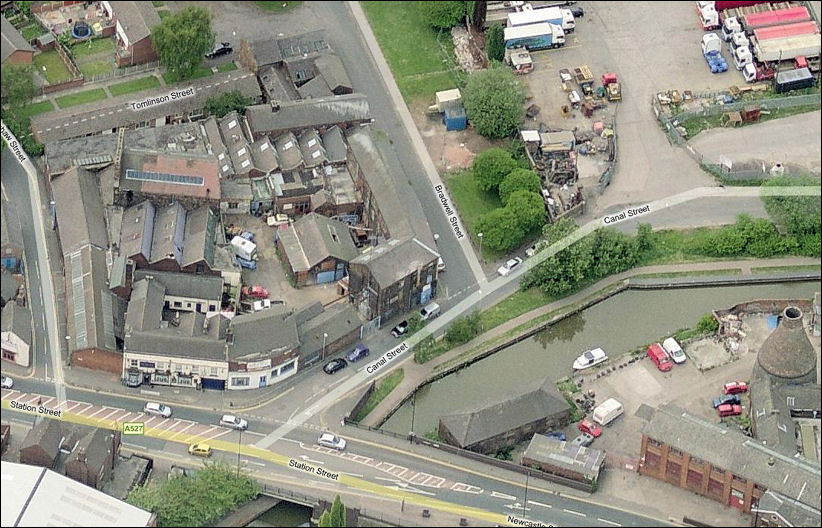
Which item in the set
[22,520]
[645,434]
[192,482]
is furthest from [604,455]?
[22,520]

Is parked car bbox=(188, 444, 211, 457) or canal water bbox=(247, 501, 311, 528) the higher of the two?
parked car bbox=(188, 444, 211, 457)

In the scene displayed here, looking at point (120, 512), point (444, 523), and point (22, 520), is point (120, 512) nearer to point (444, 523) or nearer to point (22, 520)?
point (22, 520)

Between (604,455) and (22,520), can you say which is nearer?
(22,520)

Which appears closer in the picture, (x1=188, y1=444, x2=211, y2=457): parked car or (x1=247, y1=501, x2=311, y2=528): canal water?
(x1=247, y1=501, x2=311, y2=528): canal water

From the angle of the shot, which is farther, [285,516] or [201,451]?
[201,451]

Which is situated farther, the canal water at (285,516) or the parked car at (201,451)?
the parked car at (201,451)

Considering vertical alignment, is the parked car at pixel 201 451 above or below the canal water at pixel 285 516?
above

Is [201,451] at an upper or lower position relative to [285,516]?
upper

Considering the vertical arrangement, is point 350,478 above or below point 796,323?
below
